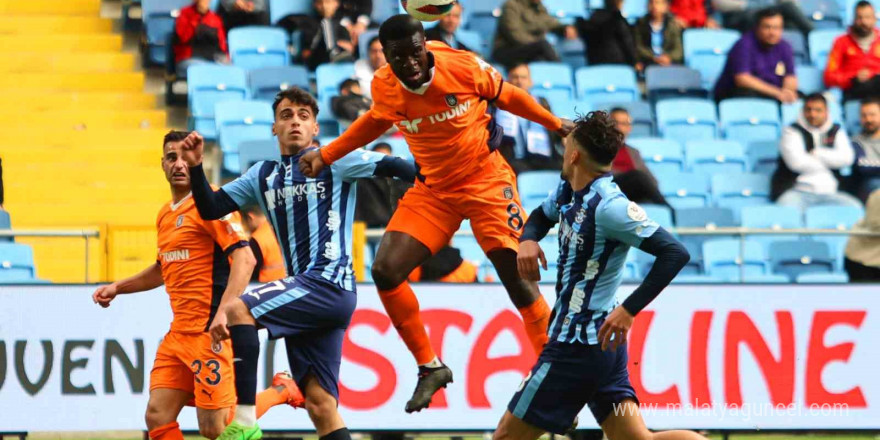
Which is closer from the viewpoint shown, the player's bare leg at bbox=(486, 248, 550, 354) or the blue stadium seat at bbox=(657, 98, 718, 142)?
the player's bare leg at bbox=(486, 248, 550, 354)

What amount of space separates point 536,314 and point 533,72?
6699mm

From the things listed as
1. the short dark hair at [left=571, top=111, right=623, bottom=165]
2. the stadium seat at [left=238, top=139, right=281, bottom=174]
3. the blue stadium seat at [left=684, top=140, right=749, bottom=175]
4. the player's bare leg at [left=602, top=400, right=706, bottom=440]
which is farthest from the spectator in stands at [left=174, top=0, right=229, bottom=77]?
the player's bare leg at [left=602, top=400, right=706, bottom=440]

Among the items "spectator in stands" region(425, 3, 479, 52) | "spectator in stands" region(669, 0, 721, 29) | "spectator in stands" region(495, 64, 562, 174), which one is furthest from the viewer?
"spectator in stands" region(669, 0, 721, 29)

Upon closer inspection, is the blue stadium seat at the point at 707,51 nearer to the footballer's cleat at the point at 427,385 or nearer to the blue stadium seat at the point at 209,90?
the blue stadium seat at the point at 209,90

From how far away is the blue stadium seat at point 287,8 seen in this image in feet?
48.7

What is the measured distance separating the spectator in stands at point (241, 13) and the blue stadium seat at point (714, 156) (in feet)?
14.5

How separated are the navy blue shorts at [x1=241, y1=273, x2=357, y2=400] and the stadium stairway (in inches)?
199

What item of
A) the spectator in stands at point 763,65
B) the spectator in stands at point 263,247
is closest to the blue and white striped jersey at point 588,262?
the spectator in stands at point 263,247

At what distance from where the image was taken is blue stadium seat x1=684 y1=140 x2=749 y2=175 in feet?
45.9

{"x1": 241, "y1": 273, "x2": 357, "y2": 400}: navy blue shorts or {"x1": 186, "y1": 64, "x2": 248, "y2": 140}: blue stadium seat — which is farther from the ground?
{"x1": 186, "y1": 64, "x2": 248, "y2": 140}: blue stadium seat

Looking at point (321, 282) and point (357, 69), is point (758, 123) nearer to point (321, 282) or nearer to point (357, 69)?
point (357, 69)

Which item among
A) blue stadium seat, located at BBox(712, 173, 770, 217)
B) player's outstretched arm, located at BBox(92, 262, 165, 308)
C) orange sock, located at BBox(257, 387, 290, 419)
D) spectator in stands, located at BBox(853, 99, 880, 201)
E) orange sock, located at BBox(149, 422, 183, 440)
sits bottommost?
orange sock, located at BBox(149, 422, 183, 440)

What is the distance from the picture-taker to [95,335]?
10367 millimetres

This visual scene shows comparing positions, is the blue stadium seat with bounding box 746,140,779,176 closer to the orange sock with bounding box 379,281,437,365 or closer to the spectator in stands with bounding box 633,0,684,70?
the spectator in stands with bounding box 633,0,684,70
